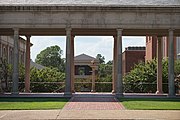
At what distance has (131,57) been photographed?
230 feet

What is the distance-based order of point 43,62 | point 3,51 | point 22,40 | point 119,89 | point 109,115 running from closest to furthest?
point 109,115
point 119,89
point 3,51
point 22,40
point 43,62

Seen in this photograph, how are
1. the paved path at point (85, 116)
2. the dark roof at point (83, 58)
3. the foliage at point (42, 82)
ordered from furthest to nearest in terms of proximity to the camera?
the dark roof at point (83, 58)
the foliage at point (42, 82)
the paved path at point (85, 116)

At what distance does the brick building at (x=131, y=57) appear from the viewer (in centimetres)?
6906

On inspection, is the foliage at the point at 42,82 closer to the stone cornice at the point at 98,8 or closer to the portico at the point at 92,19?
the portico at the point at 92,19

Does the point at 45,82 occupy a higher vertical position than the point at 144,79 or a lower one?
lower

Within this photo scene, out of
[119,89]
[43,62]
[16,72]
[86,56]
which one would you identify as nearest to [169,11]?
[119,89]

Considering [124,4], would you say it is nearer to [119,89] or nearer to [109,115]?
[119,89]

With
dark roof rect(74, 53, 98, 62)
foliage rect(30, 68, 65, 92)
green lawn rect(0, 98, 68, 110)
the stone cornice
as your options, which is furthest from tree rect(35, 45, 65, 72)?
green lawn rect(0, 98, 68, 110)

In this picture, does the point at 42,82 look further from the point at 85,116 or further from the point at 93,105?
the point at 85,116

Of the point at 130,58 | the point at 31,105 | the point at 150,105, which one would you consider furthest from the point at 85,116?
the point at 130,58

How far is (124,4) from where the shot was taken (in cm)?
3175

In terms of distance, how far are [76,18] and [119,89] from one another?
7.16 metres

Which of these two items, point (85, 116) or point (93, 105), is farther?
point (93, 105)

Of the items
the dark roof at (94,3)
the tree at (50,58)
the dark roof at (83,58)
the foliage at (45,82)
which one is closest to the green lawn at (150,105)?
the dark roof at (94,3)
